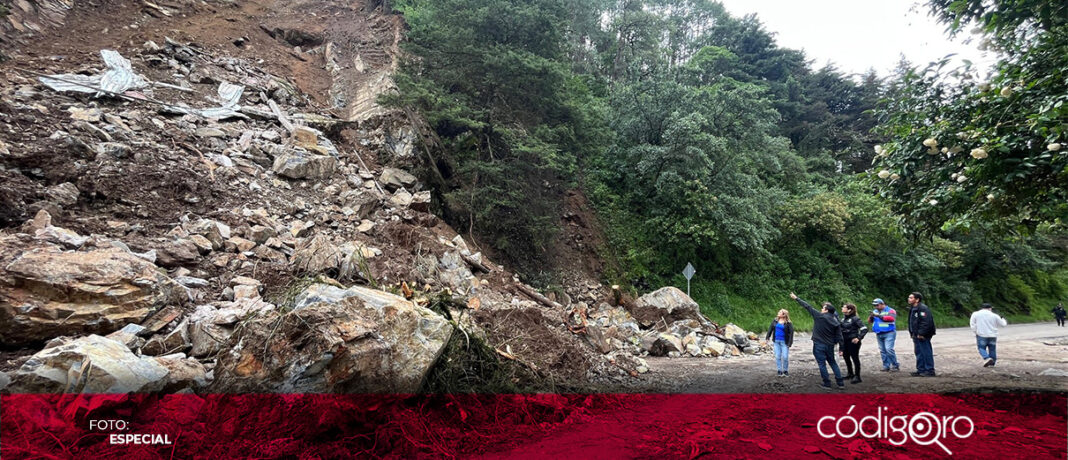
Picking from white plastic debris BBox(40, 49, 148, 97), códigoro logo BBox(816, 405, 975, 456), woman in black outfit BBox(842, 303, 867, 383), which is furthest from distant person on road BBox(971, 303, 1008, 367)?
white plastic debris BBox(40, 49, 148, 97)

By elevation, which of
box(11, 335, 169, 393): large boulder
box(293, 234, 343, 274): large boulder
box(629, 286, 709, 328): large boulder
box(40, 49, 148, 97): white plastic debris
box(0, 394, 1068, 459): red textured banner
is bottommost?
box(0, 394, 1068, 459): red textured banner

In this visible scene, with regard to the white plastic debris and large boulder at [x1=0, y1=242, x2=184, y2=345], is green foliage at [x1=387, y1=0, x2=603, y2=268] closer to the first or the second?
the white plastic debris

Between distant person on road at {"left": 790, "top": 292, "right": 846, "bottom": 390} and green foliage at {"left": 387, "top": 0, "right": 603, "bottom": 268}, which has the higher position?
green foliage at {"left": 387, "top": 0, "right": 603, "bottom": 268}

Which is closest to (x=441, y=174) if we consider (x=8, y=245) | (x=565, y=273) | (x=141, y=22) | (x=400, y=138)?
(x=400, y=138)

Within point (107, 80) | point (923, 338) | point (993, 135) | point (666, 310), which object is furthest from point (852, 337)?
point (107, 80)

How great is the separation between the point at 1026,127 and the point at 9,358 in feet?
31.9

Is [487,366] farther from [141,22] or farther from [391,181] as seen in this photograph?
[141,22]

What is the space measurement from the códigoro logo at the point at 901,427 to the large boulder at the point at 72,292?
284 inches

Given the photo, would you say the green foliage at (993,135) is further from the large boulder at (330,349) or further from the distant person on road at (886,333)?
the large boulder at (330,349)

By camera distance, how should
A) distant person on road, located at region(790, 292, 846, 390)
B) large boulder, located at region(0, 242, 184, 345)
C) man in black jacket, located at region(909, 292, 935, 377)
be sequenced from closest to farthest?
1. large boulder, located at region(0, 242, 184, 345)
2. distant person on road, located at region(790, 292, 846, 390)
3. man in black jacket, located at region(909, 292, 935, 377)

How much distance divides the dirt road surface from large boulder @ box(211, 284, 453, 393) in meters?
3.37

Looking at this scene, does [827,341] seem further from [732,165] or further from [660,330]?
[732,165]

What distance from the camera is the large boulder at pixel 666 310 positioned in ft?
36.4

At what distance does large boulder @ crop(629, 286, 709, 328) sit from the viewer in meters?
11.1
